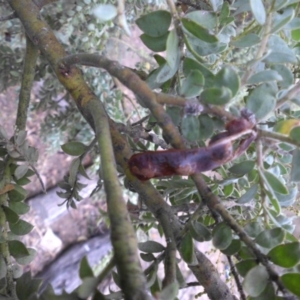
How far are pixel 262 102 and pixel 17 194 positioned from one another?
283 millimetres

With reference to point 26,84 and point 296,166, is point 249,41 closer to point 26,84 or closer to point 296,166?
point 296,166

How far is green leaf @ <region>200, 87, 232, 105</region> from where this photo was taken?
277 millimetres

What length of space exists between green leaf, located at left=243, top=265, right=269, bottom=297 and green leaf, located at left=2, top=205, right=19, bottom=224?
25cm

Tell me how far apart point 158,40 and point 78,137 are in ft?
2.28

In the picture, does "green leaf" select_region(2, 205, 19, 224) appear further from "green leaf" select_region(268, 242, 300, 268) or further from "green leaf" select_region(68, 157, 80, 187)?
"green leaf" select_region(268, 242, 300, 268)

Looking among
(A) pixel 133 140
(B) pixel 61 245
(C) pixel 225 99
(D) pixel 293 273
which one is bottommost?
(D) pixel 293 273

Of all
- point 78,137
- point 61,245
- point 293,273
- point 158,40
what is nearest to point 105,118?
point 158,40

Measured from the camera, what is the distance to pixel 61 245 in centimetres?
150

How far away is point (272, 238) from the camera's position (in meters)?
0.30

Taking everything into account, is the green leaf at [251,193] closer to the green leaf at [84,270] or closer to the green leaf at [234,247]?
the green leaf at [234,247]

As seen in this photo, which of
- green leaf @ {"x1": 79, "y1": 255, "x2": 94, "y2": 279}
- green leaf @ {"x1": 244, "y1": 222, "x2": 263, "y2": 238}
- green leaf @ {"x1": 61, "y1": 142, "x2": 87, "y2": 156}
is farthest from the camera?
green leaf @ {"x1": 61, "y1": 142, "x2": 87, "y2": 156}

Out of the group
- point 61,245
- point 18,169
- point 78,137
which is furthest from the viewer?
point 61,245

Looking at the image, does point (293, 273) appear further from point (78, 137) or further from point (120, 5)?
point (78, 137)

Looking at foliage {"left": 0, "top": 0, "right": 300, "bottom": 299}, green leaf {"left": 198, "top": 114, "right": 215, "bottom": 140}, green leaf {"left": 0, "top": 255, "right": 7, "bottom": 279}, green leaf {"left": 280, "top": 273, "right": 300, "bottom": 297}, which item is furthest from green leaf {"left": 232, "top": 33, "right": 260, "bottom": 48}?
green leaf {"left": 0, "top": 255, "right": 7, "bottom": 279}
